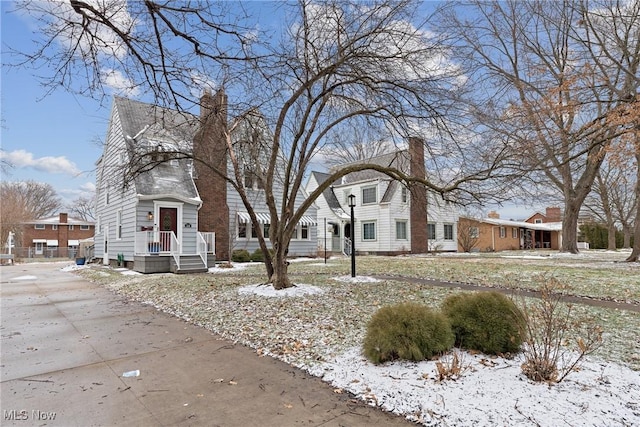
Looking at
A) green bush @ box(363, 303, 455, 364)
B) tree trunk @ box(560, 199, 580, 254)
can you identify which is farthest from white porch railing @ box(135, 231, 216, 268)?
tree trunk @ box(560, 199, 580, 254)

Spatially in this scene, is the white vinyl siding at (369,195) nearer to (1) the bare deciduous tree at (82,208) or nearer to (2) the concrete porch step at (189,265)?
(2) the concrete porch step at (189,265)

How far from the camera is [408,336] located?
395 cm

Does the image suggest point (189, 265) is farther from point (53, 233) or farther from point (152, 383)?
point (53, 233)

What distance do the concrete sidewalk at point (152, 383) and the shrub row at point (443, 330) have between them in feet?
2.64

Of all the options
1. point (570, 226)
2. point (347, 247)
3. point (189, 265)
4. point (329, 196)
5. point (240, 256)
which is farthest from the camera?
point (329, 196)

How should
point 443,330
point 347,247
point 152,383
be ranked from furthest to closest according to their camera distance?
point 347,247
point 443,330
point 152,383

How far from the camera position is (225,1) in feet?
16.2

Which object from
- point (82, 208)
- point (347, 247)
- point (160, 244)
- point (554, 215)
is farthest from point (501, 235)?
point (82, 208)

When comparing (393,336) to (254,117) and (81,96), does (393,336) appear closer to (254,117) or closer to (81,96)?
(81,96)

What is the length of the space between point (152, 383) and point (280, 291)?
4.64m

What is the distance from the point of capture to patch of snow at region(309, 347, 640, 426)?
9.18 ft

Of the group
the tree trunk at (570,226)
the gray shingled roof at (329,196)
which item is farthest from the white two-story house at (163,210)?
the tree trunk at (570,226)

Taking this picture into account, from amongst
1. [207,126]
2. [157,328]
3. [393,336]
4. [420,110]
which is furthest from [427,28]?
[157,328]

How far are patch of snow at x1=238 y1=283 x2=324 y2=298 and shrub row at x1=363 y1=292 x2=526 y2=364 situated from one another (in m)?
4.12
